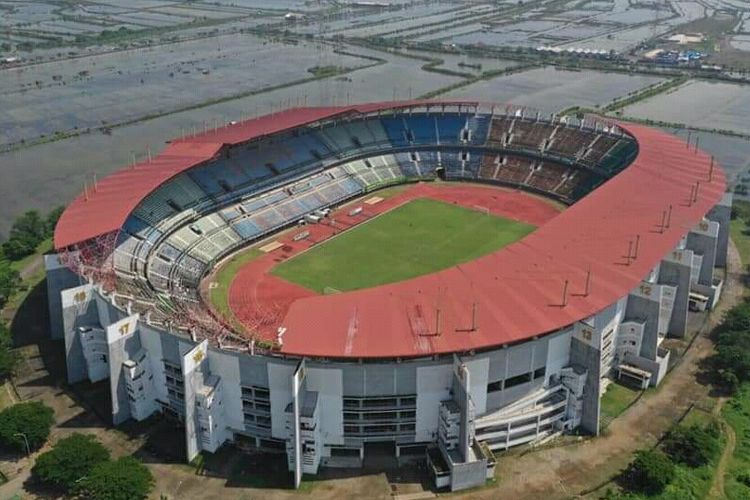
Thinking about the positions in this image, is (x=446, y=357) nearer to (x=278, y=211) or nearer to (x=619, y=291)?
(x=619, y=291)

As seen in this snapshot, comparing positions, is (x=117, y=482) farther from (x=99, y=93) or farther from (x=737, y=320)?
(x=99, y=93)

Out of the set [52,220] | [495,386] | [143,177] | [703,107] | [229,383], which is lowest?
[52,220]

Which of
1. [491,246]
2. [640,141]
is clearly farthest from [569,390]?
[640,141]

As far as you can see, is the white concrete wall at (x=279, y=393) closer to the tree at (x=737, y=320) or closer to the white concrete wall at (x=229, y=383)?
the white concrete wall at (x=229, y=383)

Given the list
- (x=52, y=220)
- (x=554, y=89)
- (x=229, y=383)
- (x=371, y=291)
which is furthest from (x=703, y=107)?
(x=229, y=383)

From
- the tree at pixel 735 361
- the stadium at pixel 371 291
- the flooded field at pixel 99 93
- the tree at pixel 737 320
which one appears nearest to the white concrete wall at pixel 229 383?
the stadium at pixel 371 291
